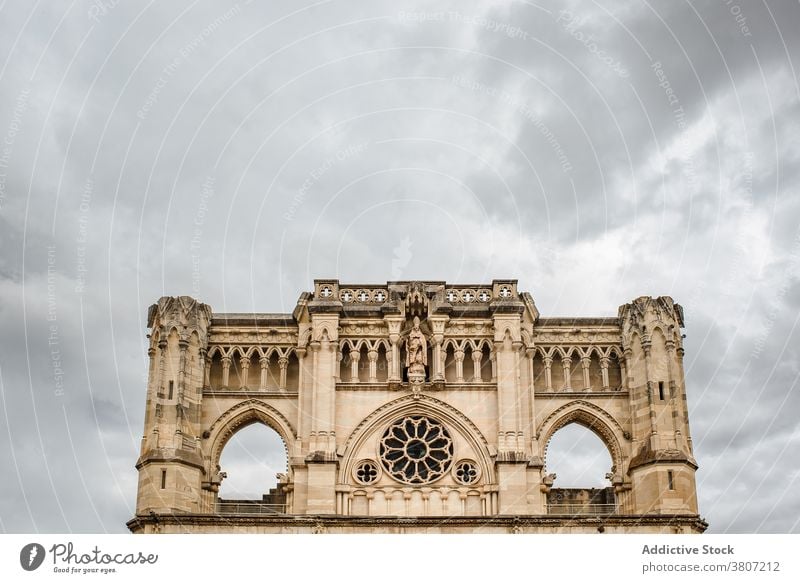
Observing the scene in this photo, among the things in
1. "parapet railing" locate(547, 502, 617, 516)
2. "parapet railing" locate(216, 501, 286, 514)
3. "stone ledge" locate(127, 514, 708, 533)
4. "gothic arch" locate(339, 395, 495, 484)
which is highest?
"gothic arch" locate(339, 395, 495, 484)

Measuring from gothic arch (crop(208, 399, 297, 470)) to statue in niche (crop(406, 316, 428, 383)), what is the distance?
5.51 metres

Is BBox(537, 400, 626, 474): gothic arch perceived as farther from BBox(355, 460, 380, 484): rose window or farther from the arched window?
the arched window

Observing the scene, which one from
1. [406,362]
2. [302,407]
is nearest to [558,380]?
[406,362]

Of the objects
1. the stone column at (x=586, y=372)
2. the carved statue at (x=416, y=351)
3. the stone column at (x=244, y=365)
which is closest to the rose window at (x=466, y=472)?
the carved statue at (x=416, y=351)

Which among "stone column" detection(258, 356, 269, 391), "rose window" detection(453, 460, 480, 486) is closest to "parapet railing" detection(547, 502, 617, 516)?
"rose window" detection(453, 460, 480, 486)

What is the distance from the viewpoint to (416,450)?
42594 mm

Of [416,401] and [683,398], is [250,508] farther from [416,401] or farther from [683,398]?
[683,398]

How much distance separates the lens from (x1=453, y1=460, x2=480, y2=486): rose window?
138 feet

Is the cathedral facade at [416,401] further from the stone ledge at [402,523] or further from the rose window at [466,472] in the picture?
the stone ledge at [402,523]

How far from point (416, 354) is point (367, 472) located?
207 inches
